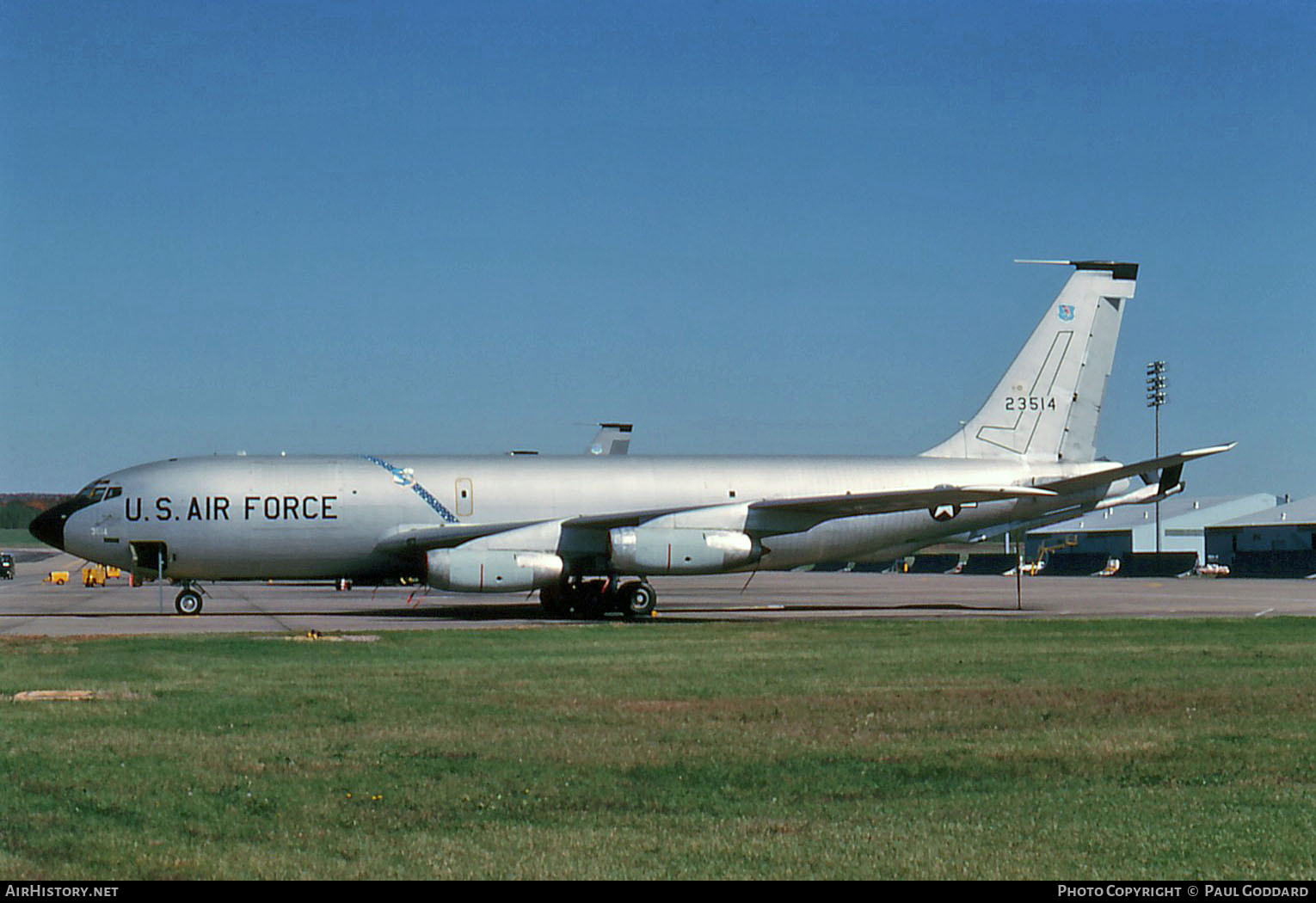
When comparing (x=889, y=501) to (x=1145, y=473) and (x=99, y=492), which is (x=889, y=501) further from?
(x=99, y=492)

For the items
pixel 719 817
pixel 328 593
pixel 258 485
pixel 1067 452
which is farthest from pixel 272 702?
pixel 328 593

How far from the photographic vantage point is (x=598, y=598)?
3450 centimetres

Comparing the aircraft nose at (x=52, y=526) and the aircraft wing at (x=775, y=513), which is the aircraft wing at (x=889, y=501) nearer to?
the aircraft wing at (x=775, y=513)

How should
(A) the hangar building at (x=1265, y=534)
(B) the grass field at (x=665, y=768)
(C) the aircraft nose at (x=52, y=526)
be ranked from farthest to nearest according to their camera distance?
(A) the hangar building at (x=1265, y=534)
(C) the aircraft nose at (x=52, y=526)
(B) the grass field at (x=665, y=768)

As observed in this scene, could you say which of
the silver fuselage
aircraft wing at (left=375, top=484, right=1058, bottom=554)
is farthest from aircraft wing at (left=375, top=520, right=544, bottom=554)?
the silver fuselage

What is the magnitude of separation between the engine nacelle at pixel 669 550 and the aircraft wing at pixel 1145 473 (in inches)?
366

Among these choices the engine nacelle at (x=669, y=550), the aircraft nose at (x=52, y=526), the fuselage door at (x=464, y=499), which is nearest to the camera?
the engine nacelle at (x=669, y=550)

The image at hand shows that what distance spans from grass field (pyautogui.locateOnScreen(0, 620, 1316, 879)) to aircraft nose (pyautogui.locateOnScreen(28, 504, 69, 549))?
16.1 metres

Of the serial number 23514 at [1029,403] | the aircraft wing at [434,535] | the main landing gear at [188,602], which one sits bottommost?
the main landing gear at [188,602]

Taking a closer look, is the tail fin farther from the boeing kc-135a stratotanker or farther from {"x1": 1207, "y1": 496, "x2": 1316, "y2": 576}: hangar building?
{"x1": 1207, "y1": 496, "x2": 1316, "y2": 576}: hangar building

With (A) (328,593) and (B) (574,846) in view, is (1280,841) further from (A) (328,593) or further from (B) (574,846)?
(A) (328,593)

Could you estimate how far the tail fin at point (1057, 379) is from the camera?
128 feet

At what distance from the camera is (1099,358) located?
129 feet

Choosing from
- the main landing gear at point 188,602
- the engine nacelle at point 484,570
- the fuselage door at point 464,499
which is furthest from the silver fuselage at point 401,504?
the engine nacelle at point 484,570
